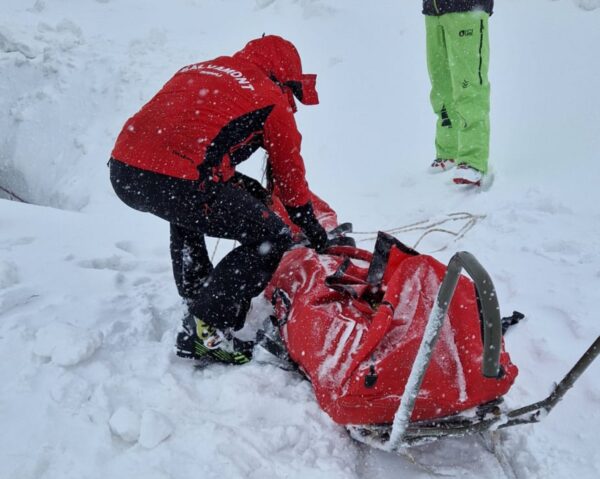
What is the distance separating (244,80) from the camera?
209 cm

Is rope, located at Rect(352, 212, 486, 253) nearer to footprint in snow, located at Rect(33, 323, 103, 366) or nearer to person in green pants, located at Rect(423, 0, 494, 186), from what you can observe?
person in green pants, located at Rect(423, 0, 494, 186)

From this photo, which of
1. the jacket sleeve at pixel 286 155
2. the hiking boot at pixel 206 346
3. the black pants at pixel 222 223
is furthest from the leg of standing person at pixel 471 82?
the hiking boot at pixel 206 346

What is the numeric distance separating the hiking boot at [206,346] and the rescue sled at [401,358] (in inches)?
9.6

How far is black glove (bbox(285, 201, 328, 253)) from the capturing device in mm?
2342

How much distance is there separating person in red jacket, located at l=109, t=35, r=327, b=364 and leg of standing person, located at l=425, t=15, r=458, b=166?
2.09 m

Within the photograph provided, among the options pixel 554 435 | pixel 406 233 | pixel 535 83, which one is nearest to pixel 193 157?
pixel 554 435

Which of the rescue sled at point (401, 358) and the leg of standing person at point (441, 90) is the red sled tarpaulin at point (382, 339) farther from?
the leg of standing person at point (441, 90)

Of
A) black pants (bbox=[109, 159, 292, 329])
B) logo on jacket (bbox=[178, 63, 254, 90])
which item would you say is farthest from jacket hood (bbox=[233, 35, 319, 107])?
black pants (bbox=[109, 159, 292, 329])

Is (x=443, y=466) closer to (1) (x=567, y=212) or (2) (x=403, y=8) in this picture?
(1) (x=567, y=212)

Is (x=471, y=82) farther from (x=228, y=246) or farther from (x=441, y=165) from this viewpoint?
(x=228, y=246)

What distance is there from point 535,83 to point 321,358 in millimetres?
4210

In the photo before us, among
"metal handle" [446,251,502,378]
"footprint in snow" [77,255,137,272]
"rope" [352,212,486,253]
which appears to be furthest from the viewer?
"rope" [352,212,486,253]

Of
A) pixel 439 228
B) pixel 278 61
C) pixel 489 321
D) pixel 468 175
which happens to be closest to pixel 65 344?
pixel 278 61

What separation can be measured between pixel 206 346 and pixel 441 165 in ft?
8.96
